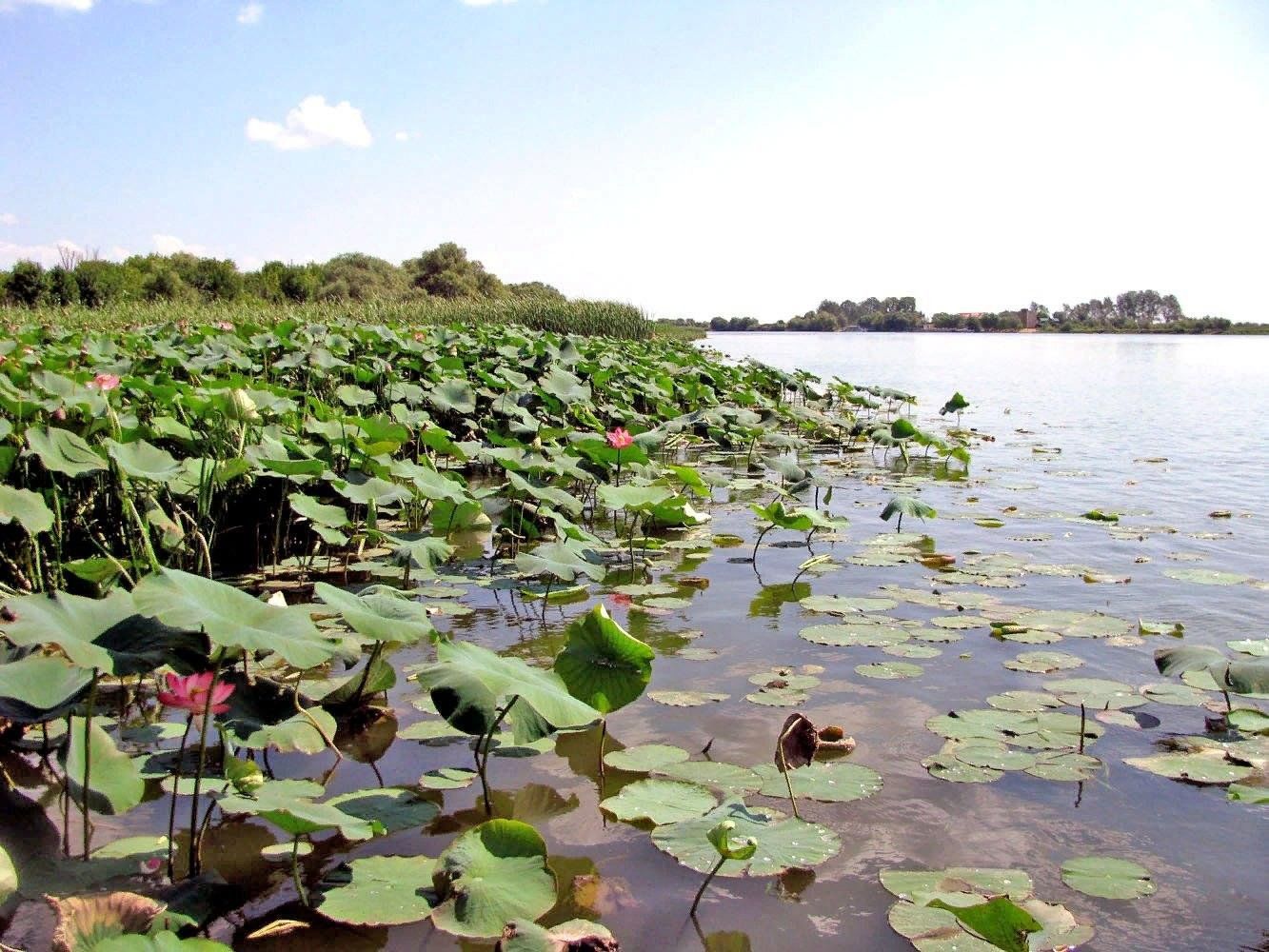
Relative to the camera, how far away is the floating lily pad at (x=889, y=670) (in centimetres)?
279

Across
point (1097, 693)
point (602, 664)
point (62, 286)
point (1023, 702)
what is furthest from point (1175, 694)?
point (62, 286)

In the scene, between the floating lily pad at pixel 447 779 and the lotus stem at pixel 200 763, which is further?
the floating lily pad at pixel 447 779

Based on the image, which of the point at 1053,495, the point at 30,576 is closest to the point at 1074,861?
the point at 30,576

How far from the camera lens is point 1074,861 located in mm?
1786

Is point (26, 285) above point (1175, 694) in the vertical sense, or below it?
above

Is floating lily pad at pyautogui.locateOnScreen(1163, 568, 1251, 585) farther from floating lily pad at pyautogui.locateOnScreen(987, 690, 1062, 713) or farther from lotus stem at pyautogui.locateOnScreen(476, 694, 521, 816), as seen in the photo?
lotus stem at pyautogui.locateOnScreen(476, 694, 521, 816)

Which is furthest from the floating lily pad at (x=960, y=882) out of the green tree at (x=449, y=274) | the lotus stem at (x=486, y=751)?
the green tree at (x=449, y=274)

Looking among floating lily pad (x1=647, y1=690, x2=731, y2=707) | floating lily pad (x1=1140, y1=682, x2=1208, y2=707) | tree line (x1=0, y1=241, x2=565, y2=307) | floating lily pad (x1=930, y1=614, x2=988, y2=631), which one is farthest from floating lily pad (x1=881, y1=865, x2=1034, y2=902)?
tree line (x1=0, y1=241, x2=565, y2=307)

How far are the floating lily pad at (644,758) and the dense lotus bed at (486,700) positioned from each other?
1 centimetres

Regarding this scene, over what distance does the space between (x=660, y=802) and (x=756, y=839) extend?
0.83 feet

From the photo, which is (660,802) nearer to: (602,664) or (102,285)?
(602,664)

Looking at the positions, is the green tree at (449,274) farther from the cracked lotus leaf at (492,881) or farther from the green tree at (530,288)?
the cracked lotus leaf at (492,881)

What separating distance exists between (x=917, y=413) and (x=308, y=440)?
9398mm

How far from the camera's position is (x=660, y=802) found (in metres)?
1.96
